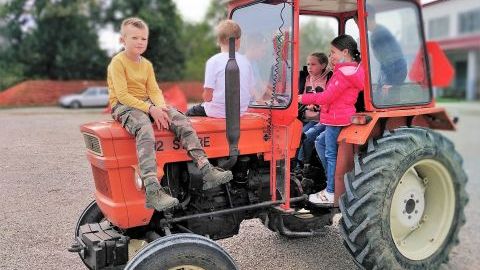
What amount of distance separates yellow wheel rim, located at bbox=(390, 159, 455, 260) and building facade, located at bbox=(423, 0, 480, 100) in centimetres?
393

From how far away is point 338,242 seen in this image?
532 centimetres

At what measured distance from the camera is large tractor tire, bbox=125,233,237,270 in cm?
313

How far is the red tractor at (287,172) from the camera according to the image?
3.52 m

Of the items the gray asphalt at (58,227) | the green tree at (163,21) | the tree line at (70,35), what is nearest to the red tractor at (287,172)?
A: the gray asphalt at (58,227)

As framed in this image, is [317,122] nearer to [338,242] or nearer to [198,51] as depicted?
[338,242]

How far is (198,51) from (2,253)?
1510 inches

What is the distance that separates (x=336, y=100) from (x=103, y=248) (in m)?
2.10

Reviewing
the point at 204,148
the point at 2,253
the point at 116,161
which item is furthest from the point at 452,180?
the point at 2,253

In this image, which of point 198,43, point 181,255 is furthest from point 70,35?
point 181,255

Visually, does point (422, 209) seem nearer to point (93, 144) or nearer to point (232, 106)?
point (232, 106)

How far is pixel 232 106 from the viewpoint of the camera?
3.49 meters

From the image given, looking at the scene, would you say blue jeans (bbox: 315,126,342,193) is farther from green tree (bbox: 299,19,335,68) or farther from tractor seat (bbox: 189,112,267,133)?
green tree (bbox: 299,19,335,68)

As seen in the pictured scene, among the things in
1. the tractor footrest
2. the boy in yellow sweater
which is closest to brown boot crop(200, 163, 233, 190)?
the boy in yellow sweater

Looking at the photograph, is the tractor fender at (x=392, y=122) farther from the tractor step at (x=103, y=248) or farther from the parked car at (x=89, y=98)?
the parked car at (x=89, y=98)
